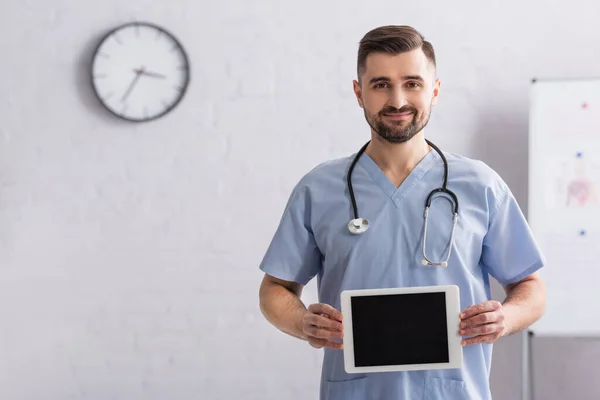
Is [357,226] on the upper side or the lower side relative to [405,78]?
lower

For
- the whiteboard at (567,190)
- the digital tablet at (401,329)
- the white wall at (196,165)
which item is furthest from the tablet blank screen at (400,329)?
the white wall at (196,165)

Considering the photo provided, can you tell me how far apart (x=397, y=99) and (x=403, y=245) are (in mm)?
271

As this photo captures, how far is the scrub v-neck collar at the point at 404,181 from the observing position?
1537 mm

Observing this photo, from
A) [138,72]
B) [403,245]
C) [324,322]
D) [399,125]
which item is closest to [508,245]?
[403,245]

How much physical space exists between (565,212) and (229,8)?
129cm

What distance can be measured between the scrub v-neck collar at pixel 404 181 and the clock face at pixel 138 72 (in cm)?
129

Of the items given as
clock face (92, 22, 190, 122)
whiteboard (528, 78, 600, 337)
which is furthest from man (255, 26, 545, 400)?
clock face (92, 22, 190, 122)

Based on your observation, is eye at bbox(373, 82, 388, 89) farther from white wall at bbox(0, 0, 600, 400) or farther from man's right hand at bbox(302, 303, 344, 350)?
white wall at bbox(0, 0, 600, 400)

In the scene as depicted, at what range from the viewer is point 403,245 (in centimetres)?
149

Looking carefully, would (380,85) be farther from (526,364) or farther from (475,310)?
(526,364)

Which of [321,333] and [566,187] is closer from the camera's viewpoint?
[321,333]

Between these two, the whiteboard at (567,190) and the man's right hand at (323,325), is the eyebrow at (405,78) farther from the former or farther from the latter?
the whiteboard at (567,190)

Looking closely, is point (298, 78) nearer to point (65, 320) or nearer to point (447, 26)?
point (447, 26)

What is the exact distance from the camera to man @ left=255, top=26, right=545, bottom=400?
4.81 feet
